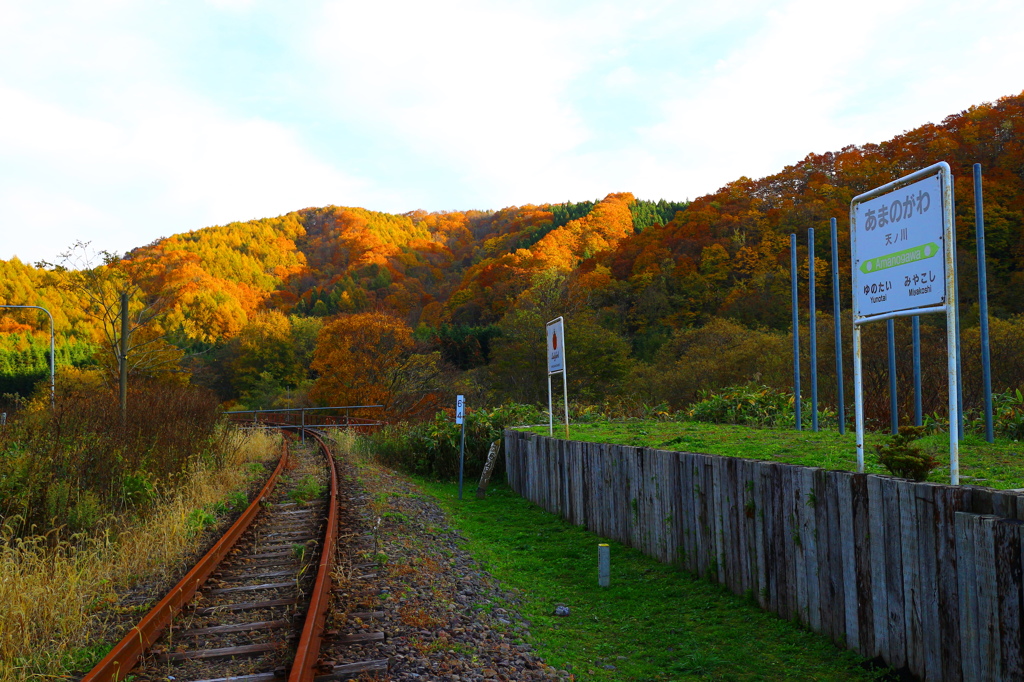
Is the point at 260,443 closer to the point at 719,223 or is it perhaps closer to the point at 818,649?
the point at 818,649

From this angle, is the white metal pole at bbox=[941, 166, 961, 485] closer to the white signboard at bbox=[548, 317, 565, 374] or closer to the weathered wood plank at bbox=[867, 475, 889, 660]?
the weathered wood plank at bbox=[867, 475, 889, 660]

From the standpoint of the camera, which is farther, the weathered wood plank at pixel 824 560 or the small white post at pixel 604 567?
the small white post at pixel 604 567

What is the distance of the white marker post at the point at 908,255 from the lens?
14.3 ft

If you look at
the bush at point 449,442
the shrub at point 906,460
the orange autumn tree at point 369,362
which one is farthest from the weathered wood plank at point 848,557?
the orange autumn tree at point 369,362

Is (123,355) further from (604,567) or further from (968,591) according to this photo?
(968,591)

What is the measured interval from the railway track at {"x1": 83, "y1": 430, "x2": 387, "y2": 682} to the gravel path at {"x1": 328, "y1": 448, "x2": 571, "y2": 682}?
165 mm

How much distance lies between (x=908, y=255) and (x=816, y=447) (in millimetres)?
3991

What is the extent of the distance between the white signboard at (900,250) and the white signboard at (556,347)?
6.13 metres

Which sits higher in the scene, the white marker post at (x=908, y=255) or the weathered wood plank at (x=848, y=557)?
the white marker post at (x=908, y=255)

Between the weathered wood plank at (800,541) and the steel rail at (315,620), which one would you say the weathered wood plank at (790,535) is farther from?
the steel rail at (315,620)

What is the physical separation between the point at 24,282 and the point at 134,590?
47964mm

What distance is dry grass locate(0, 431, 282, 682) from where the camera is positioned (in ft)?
15.9

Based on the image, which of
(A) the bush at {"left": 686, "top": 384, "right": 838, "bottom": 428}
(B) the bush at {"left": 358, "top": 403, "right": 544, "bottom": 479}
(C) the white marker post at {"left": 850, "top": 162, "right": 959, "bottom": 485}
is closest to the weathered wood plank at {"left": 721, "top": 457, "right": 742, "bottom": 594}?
(C) the white marker post at {"left": 850, "top": 162, "right": 959, "bottom": 485}

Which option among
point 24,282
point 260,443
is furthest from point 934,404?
point 24,282
